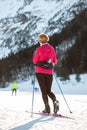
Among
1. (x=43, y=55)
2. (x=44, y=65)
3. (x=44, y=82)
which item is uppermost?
(x=43, y=55)

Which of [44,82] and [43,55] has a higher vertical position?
[43,55]

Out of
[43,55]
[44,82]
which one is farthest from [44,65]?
[44,82]

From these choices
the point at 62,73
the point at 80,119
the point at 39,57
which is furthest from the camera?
the point at 62,73

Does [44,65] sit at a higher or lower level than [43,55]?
lower

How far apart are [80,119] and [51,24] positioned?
7052 inches

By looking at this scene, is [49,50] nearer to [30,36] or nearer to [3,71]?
[3,71]

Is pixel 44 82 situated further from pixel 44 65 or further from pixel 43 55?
pixel 43 55

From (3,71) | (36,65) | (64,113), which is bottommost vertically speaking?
(3,71)

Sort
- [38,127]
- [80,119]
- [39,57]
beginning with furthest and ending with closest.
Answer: [39,57] → [80,119] → [38,127]

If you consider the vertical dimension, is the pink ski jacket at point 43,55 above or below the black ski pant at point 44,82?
above

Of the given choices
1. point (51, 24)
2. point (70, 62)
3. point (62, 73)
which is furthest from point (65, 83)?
point (51, 24)

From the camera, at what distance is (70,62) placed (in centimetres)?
8300

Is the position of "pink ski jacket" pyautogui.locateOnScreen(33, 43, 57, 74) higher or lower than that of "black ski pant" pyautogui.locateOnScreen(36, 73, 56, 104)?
higher

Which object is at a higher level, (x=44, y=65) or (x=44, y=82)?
(x=44, y=65)
